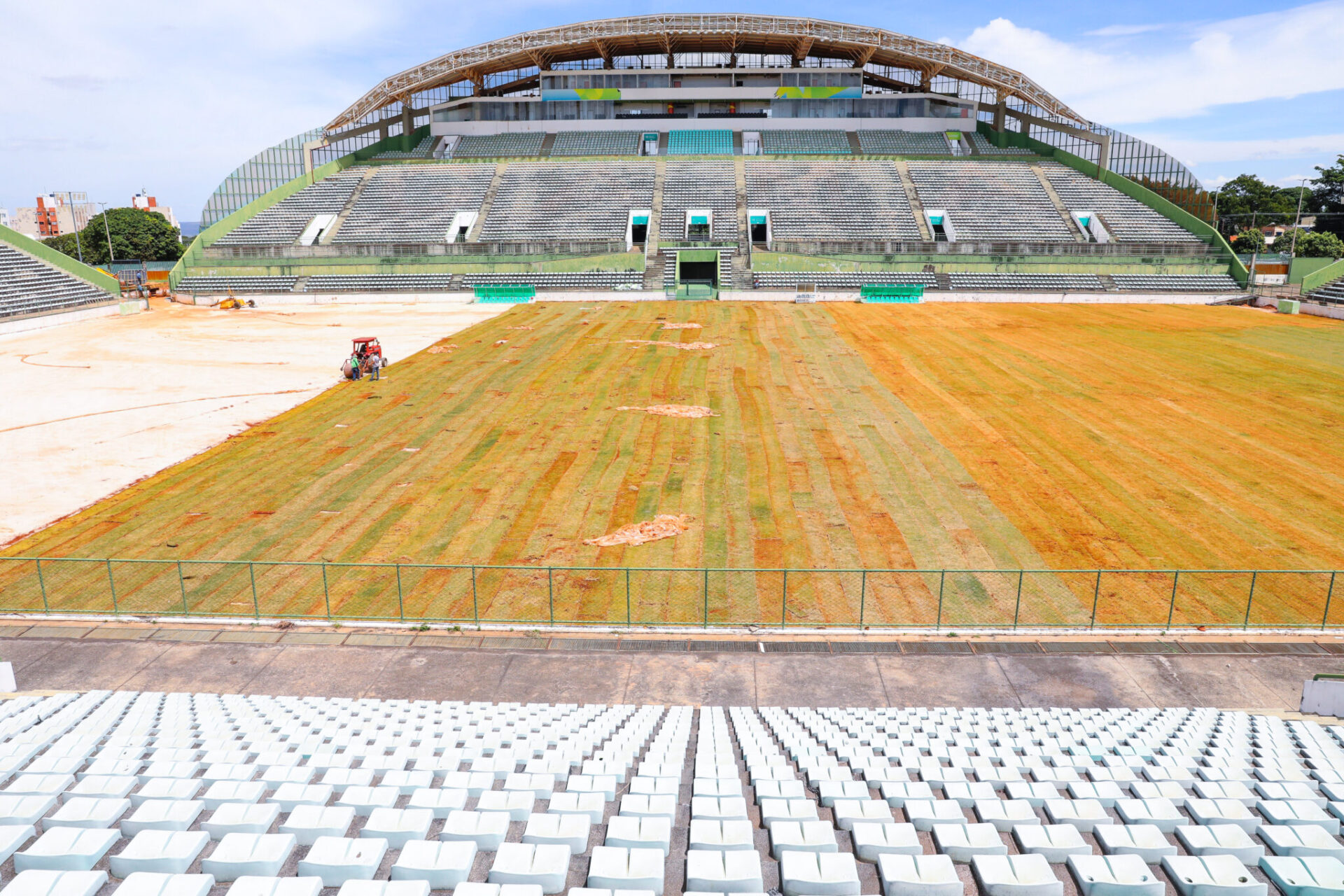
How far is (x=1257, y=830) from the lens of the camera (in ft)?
22.2

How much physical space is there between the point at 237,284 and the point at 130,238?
59335 mm

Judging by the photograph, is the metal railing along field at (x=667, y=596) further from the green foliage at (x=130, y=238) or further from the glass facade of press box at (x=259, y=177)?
the green foliage at (x=130, y=238)

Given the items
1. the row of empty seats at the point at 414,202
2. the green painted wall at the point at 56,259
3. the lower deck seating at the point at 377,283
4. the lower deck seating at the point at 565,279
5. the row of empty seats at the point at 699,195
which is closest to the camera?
the green painted wall at the point at 56,259

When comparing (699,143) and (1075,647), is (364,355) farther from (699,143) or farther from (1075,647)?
(699,143)

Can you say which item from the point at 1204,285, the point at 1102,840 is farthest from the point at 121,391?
the point at 1204,285

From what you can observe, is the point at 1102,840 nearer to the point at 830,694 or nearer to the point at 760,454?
the point at 830,694

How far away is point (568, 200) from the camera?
7788cm

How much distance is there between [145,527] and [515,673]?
13.7 m

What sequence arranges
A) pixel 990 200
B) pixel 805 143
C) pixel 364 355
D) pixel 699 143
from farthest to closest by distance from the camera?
pixel 699 143
pixel 805 143
pixel 990 200
pixel 364 355

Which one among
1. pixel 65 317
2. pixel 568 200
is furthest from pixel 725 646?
pixel 568 200

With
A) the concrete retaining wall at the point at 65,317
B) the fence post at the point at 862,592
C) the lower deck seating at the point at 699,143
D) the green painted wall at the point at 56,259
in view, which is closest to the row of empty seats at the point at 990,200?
the lower deck seating at the point at 699,143

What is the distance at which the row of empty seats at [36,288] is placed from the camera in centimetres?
5472

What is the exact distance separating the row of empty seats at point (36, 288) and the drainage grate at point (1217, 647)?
66793 mm

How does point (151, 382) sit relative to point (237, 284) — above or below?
below
